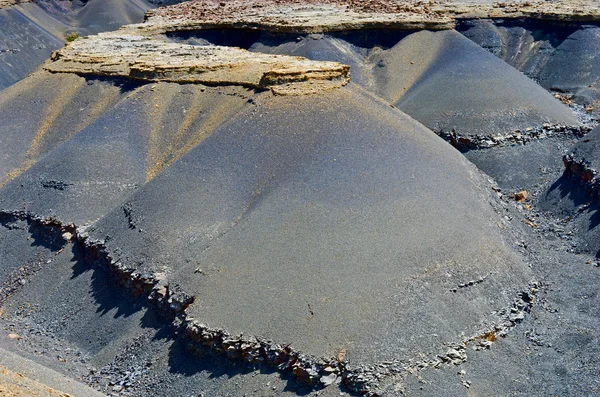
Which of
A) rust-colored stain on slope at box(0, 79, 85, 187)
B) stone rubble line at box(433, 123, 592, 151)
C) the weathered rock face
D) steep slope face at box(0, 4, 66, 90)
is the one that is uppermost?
the weathered rock face

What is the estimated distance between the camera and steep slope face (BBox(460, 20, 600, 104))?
3722 centimetres

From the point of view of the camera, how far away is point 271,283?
17.1 m

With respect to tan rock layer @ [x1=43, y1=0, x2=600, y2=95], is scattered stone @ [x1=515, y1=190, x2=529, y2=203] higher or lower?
lower

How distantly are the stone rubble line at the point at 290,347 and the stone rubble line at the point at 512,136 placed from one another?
35.6 feet

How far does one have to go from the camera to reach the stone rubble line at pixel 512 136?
28641 millimetres

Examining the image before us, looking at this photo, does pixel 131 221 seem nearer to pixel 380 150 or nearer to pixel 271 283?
pixel 271 283

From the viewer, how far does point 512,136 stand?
2875 cm

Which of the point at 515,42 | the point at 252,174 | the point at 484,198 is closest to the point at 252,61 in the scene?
the point at 252,174

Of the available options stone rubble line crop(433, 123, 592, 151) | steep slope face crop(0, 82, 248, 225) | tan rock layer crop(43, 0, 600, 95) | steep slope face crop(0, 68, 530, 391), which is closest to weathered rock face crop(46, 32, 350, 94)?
tan rock layer crop(43, 0, 600, 95)

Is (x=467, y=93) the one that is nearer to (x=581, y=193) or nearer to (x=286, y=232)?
(x=581, y=193)

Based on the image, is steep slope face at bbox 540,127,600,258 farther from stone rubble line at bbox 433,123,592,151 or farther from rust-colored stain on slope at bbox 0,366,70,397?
rust-colored stain on slope at bbox 0,366,70,397

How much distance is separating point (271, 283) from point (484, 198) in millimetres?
7729

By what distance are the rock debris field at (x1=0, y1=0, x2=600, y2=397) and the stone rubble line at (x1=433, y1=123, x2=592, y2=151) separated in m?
0.08

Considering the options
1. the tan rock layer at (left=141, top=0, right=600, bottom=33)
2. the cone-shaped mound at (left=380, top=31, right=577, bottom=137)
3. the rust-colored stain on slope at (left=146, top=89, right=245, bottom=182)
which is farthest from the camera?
the tan rock layer at (left=141, top=0, right=600, bottom=33)
